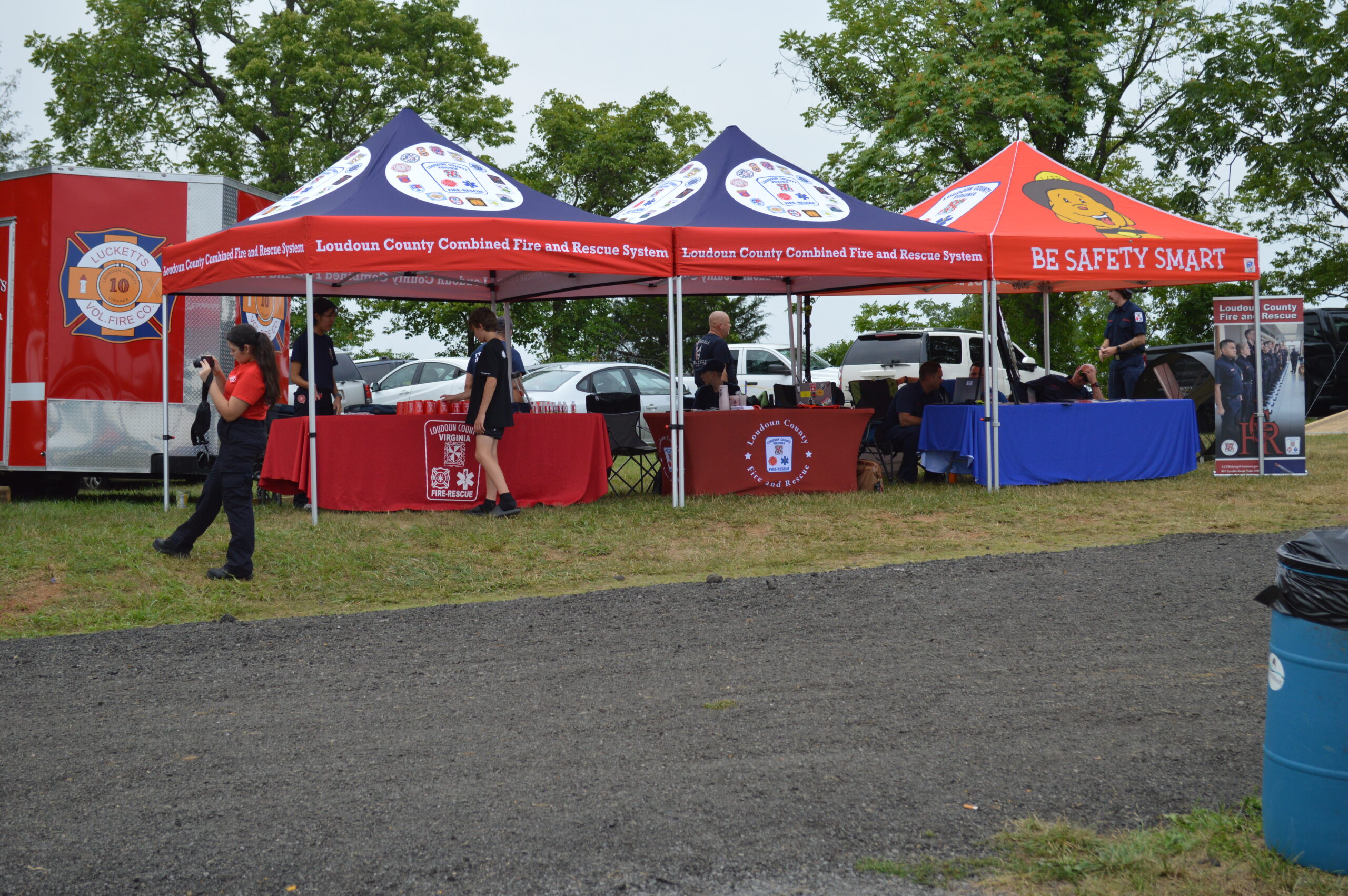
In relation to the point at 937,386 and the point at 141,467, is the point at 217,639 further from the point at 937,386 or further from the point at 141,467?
the point at 937,386

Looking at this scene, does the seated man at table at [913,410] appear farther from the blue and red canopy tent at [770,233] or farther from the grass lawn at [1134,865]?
the grass lawn at [1134,865]

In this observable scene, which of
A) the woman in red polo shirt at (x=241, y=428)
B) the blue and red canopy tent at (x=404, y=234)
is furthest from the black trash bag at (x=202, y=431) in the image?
the woman in red polo shirt at (x=241, y=428)

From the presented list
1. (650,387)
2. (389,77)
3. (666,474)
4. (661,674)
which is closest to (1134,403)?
(666,474)

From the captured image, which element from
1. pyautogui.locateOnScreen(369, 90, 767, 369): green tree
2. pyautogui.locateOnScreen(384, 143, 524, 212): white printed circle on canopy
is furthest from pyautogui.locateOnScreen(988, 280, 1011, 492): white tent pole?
pyautogui.locateOnScreen(369, 90, 767, 369): green tree

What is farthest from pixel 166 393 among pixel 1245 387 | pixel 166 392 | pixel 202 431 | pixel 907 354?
pixel 907 354

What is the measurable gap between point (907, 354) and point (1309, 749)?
1663 cm

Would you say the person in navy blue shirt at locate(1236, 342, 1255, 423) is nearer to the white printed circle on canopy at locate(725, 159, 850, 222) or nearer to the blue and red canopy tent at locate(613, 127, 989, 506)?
the blue and red canopy tent at locate(613, 127, 989, 506)

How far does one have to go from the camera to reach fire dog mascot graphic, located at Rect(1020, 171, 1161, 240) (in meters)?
12.5

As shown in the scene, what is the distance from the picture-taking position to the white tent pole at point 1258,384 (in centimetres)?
1270

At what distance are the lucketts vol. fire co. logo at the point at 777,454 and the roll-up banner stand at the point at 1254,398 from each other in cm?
485

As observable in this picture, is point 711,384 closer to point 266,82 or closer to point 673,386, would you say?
point 673,386

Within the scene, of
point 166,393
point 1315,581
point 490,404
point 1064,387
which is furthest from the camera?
point 1064,387

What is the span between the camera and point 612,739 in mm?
4285

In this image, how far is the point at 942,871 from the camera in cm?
314
